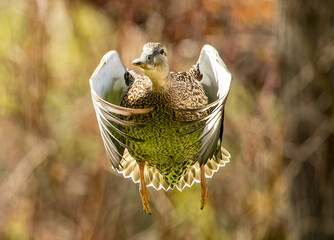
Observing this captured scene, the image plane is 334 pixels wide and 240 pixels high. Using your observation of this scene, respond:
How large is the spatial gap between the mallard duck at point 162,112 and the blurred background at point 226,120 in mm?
2460

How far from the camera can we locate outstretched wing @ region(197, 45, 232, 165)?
292cm

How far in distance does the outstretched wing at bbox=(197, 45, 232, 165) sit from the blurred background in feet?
7.53

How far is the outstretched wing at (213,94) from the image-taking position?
2916 millimetres

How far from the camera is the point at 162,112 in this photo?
11.1 ft

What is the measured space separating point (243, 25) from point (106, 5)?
5.66ft

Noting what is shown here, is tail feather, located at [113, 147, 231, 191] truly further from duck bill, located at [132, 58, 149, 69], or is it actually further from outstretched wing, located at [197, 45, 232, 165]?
duck bill, located at [132, 58, 149, 69]

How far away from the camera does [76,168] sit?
955 centimetres

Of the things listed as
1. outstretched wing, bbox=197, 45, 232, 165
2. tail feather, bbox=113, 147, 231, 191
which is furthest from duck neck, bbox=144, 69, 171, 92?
tail feather, bbox=113, 147, 231, 191

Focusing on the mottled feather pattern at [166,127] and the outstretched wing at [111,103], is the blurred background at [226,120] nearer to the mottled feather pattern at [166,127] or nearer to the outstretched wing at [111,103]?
the outstretched wing at [111,103]

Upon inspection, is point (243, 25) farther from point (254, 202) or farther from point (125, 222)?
Answer: point (125, 222)

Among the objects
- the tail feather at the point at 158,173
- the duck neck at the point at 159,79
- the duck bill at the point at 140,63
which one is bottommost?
the tail feather at the point at 158,173

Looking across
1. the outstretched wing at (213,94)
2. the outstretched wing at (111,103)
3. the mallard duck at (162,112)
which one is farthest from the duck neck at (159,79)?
the outstretched wing at (213,94)

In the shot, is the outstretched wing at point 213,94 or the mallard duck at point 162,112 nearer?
the outstretched wing at point 213,94

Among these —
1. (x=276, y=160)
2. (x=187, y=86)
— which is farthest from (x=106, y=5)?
(x=187, y=86)
